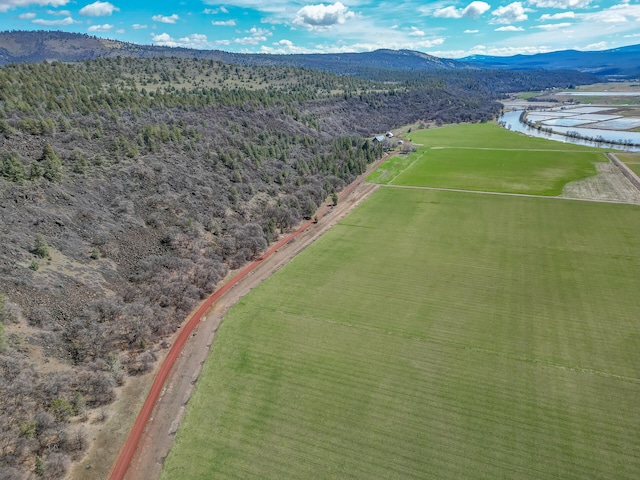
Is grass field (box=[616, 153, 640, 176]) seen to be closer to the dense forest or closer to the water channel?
the water channel

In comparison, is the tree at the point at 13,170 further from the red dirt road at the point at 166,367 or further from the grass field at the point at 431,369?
the grass field at the point at 431,369

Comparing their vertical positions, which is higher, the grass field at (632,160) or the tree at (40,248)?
the grass field at (632,160)

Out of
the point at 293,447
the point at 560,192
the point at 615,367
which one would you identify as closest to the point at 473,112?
the point at 560,192

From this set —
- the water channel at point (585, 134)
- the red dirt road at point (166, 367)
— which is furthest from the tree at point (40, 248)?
the water channel at point (585, 134)

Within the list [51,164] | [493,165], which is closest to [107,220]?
[51,164]

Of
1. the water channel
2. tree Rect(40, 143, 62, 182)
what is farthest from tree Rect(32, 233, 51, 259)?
the water channel

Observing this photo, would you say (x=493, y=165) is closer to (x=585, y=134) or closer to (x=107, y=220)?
(x=585, y=134)
